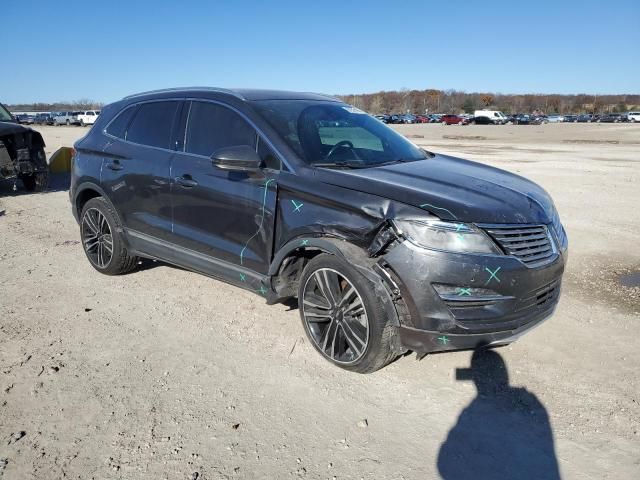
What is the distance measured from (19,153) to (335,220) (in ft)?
28.4

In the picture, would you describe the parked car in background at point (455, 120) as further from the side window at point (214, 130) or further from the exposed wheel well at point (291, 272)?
the exposed wheel well at point (291, 272)

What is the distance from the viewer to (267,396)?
3271 millimetres

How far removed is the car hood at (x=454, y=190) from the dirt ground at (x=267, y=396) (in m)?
1.14

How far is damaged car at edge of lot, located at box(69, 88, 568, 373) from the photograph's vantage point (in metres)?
3.07

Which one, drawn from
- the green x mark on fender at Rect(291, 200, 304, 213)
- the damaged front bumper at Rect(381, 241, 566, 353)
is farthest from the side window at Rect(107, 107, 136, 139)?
the damaged front bumper at Rect(381, 241, 566, 353)

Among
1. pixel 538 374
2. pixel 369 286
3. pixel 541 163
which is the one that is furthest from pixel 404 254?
pixel 541 163

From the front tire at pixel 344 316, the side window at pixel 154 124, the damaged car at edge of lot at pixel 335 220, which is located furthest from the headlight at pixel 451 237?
the side window at pixel 154 124

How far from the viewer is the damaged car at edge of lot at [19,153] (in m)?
9.54

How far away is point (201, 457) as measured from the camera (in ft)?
8.86

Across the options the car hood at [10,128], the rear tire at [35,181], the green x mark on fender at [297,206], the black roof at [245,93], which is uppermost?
the black roof at [245,93]

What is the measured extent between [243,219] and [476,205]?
1.75 m

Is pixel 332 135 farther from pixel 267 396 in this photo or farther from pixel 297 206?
pixel 267 396

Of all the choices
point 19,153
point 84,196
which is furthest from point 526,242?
point 19,153

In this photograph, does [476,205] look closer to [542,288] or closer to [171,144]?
[542,288]
